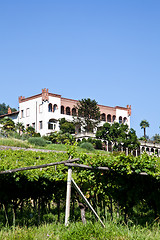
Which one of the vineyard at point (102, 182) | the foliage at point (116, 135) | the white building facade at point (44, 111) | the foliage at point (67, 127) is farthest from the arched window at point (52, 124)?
the vineyard at point (102, 182)

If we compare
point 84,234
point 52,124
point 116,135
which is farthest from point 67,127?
point 84,234

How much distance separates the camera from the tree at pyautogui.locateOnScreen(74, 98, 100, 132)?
174 feet

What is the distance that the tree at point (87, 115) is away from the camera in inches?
2089

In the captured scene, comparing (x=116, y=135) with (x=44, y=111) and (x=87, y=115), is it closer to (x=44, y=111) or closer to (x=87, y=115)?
(x=87, y=115)

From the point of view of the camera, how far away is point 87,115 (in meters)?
53.5

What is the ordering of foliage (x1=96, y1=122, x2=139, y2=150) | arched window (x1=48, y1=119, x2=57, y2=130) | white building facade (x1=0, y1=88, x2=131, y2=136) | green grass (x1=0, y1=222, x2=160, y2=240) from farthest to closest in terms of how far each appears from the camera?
arched window (x1=48, y1=119, x2=57, y2=130)
white building facade (x1=0, y1=88, x2=131, y2=136)
foliage (x1=96, y1=122, x2=139, y2=150)
green grass (x1=0, y1=222, x2=160, y2=240)

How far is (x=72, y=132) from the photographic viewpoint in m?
51.2

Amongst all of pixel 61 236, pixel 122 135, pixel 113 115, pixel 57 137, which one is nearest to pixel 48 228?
pixel 61 236

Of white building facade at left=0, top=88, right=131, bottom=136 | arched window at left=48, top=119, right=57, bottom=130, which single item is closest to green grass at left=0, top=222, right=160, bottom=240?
white building facade at left=0, top=88, right=131, bottom=136

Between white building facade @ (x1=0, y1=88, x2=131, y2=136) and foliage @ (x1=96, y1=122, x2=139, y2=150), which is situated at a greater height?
white building facade @ (x1=0, y1=88, x2=131, y2=136)

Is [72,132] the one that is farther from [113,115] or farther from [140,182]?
[140,182]

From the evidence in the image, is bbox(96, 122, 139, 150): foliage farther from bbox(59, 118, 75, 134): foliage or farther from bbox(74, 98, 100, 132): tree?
bbox(74, 98, 100, 132): tree

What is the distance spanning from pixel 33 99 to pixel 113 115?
14869 millimetres

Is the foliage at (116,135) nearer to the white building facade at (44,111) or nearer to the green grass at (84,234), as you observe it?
the white building facade at (44,111)
